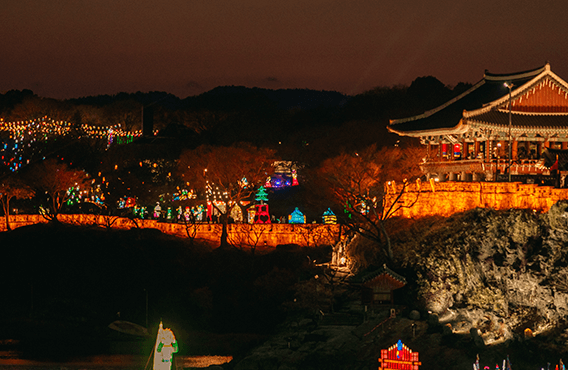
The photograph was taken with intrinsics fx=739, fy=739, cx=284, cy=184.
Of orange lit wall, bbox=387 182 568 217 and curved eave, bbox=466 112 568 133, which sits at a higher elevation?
curved eave, bbox=466 112 568 133

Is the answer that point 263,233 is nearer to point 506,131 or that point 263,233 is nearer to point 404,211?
point 404,211

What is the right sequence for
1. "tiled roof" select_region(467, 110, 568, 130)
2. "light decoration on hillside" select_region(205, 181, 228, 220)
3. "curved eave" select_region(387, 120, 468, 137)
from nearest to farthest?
"tiled roof" select_region(467, 110, 568, 130) → "curved eave" select_region(387, 120, 468, 137) → "light decoration on hillside" select_region(205, 181, 228, 220)

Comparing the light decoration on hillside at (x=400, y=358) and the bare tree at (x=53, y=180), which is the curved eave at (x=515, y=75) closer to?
the light decoration on hillside at (x=400, y=358)

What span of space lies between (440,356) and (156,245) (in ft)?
113

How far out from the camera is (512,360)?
3500cm

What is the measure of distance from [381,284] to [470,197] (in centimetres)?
1191

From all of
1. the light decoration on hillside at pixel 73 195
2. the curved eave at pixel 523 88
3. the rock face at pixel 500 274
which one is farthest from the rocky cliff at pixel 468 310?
the light decoration on hillside at pixel 73 195

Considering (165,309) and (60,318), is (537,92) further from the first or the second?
(60,318)

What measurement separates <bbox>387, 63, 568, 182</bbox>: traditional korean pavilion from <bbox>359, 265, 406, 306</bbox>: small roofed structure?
50.0 ft

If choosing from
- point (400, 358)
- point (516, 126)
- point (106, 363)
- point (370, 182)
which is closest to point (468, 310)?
point (400, 358)

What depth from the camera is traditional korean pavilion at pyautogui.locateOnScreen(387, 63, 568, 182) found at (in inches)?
2120

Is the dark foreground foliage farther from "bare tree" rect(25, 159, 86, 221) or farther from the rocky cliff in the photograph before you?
the rocky cliff

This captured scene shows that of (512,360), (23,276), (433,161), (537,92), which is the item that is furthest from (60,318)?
(537,92)

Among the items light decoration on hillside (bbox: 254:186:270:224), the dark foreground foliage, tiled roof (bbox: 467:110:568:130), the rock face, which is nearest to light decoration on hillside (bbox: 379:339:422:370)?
the rock face
